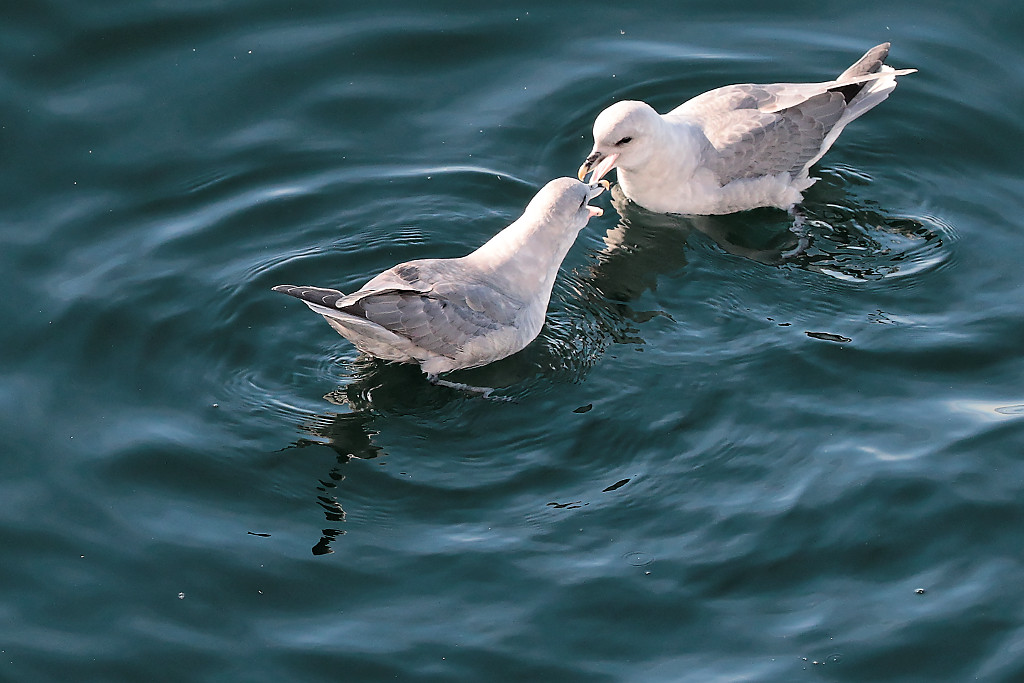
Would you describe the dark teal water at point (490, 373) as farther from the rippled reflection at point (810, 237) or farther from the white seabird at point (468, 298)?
the white seabird at point (468, 298)

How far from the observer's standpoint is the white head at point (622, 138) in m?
8.07

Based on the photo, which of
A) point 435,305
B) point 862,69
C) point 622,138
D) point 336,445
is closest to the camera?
point 336,445

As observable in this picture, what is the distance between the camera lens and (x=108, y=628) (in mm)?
5578

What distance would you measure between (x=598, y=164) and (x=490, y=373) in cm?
180

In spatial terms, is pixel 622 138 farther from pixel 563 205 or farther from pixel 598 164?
pixel 563 205

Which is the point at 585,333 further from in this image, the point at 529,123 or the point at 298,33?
the point at 298,33

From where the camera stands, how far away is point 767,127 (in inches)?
334

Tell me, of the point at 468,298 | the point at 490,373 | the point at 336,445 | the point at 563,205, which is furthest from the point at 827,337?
the point at 336,445

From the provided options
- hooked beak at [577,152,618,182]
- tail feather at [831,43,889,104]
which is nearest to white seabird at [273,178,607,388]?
hooked beak at [577,152,618,182]

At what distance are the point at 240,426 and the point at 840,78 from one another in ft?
16.1

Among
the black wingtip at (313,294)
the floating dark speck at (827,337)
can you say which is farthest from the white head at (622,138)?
the black wingtip at (313,294)

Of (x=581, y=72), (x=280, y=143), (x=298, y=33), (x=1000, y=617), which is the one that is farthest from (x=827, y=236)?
(x=298, y=33)

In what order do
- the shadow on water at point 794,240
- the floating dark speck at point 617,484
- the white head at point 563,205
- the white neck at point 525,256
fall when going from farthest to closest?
A: 1. the shadow on water at point 794,240
2. the white head at point 563,205
3. the white neck at point 525,256
4. the floating dark speck at point 617,484

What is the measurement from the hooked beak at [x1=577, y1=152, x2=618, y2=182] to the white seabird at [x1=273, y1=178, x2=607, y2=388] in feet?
1.16
